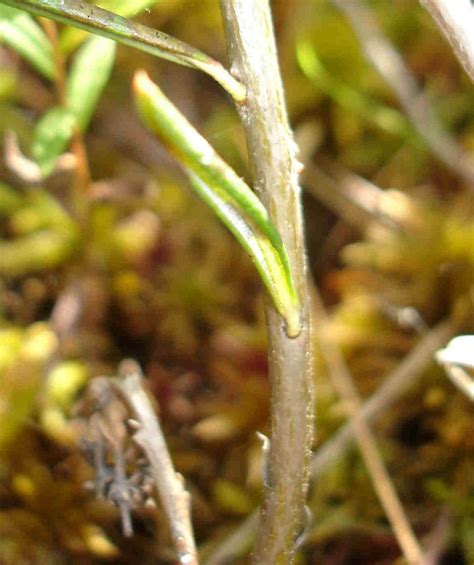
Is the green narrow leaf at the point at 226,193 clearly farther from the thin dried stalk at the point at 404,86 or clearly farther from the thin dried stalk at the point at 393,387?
the thin dried stalk at the point at 404,86

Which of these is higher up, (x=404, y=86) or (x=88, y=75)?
(x=88, y=75)

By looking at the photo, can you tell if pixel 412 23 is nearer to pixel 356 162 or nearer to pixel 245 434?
pixel 356 162

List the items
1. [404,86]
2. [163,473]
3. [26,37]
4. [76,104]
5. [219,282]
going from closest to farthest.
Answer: [163,473], [26,37], [76,104], [219,282], [404,86]

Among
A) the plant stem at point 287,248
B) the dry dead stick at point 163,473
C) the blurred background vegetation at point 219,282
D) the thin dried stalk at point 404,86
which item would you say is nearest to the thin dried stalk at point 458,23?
the plant stem at point 287,248

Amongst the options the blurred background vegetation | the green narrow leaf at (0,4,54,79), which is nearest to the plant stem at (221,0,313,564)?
the blurred background vegetation

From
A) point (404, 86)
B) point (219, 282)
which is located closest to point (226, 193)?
point (219, 282)

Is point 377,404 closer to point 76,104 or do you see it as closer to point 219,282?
point 219,282

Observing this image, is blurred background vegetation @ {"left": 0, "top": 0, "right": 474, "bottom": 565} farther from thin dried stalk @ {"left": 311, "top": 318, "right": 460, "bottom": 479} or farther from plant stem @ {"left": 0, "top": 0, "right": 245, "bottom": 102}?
plant stem @ {"left": 0, "top": 0, "right": 245, "bottom": 102}
